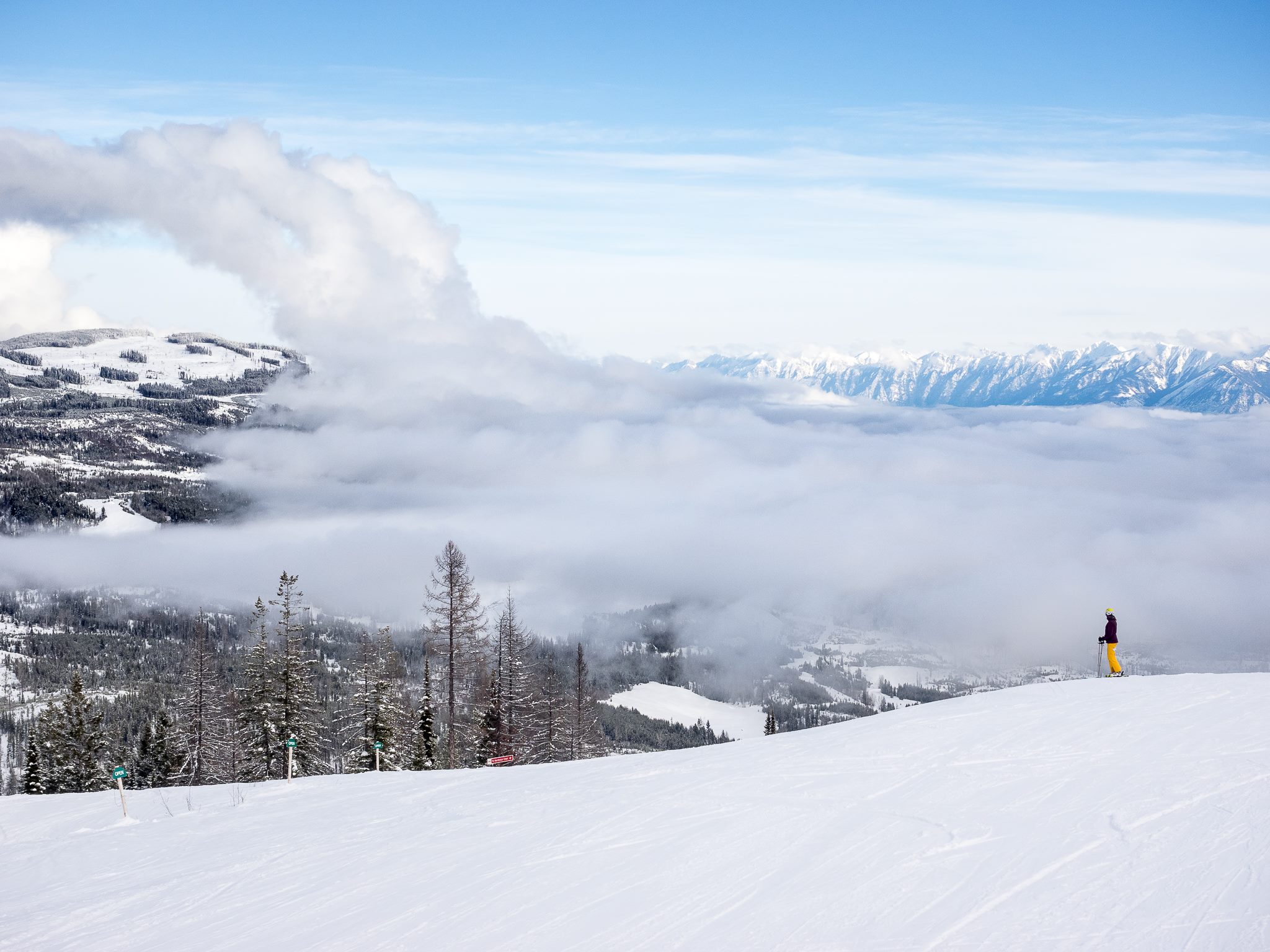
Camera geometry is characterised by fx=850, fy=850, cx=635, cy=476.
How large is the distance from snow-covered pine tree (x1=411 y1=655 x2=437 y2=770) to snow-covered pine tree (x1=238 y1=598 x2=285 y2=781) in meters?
5.61

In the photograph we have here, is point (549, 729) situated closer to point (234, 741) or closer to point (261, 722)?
point (261, 722)

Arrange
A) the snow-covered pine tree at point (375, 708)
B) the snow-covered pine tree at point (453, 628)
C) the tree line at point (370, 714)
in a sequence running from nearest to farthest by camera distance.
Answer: the snow-covered pine tree at point (453, 628), the tree line at point (370, 714), the snow-covered pine tree at point (375, 708)

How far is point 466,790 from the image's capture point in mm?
13172

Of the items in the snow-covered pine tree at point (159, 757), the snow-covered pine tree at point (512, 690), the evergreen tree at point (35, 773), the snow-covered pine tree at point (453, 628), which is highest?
the snow-covered pine tree at point (453, 628)

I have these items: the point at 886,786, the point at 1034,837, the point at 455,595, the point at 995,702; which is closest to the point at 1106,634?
the point at 995,702

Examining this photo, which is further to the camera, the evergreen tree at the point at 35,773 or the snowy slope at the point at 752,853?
the evergreen tree at the point at 35,773

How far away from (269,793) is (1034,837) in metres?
12.0

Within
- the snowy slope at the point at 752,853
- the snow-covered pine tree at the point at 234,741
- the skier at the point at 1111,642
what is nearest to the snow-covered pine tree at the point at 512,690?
the snow-covered pine tree at the point at 234,741

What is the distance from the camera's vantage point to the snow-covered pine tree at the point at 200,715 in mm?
43472

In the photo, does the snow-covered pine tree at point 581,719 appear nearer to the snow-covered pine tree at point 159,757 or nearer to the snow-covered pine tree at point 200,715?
the snow-covered pine tree at point 200,715

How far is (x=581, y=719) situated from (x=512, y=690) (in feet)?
21.7

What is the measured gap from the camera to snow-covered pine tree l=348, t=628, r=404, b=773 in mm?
35812

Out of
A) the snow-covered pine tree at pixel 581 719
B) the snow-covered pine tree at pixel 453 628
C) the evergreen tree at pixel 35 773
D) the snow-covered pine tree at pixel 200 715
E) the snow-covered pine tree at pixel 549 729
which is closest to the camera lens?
the snow-covered pine tree at pixel 453 628

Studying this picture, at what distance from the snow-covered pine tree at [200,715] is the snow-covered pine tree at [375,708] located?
9.40 metres
